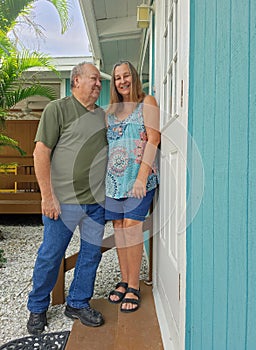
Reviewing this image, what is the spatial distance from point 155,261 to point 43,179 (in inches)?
40.7

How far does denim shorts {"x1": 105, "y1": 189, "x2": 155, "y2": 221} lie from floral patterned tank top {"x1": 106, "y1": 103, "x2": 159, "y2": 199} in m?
0.05

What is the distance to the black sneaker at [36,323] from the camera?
223 cm

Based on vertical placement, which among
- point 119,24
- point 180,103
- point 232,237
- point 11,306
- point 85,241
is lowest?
point 11,306

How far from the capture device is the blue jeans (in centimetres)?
224

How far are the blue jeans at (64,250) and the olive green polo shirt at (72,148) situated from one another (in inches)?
3.4

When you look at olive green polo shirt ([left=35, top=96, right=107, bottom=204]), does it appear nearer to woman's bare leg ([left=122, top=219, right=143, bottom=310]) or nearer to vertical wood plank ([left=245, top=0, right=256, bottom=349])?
woman's bare leg ([left=122, top=219, right=143, bottom=310])

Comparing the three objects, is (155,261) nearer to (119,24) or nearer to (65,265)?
(65,265)

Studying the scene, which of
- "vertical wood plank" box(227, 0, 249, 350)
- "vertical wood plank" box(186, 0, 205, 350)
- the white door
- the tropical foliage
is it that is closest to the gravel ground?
the white door

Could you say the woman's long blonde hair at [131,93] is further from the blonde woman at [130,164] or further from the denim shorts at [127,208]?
the denim shorts at [127,208]

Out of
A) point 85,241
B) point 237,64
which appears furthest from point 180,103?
Result: point 85,241

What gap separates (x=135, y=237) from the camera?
7.85 ft

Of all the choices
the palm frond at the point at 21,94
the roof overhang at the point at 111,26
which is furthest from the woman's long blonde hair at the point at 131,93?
the palm frond at the point at 21,94

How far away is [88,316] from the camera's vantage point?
2.26 metres

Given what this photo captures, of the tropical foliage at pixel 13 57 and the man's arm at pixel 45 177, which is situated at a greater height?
the tropical foliage at pixel 13 57
